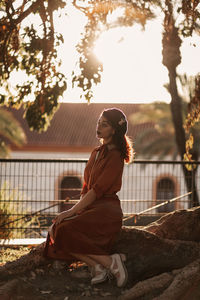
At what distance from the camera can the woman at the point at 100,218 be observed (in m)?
5.14

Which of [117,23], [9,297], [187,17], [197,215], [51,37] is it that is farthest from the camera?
[117,23]

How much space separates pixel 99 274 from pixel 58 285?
1.56 feet

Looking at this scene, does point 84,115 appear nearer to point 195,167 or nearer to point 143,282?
point 195,167

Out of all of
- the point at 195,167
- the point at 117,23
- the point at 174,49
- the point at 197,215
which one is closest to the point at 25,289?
the point at 197,215

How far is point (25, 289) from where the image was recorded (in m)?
4.95

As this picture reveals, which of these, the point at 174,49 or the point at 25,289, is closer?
the point at 25,289

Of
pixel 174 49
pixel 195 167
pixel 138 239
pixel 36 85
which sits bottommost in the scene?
pixel 138 239

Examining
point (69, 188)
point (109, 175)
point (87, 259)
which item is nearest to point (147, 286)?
point (87, 259)

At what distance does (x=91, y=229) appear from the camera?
5160mm

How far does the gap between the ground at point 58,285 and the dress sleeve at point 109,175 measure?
0.93 metres

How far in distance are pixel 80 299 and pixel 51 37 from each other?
4.38 meters

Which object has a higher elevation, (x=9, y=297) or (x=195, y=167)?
(x=195, y=167)

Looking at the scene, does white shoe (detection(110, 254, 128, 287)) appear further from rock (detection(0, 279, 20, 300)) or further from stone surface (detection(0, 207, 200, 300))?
rock (detection(0, 279, 20, 300))

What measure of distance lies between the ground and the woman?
4.7 inches
